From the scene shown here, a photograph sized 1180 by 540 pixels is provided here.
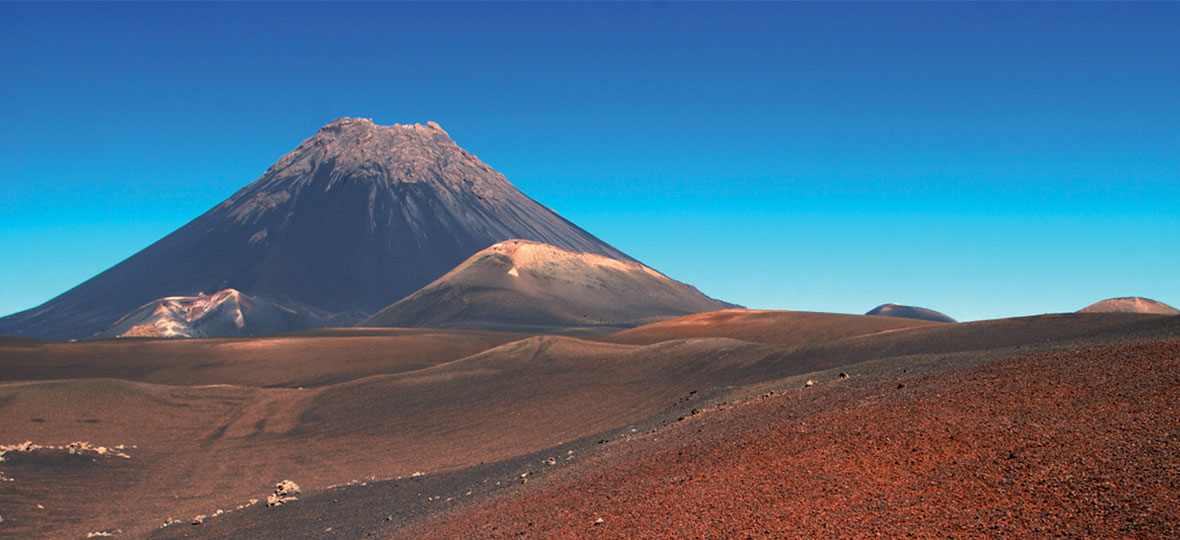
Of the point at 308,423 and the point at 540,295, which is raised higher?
the point at 540,295

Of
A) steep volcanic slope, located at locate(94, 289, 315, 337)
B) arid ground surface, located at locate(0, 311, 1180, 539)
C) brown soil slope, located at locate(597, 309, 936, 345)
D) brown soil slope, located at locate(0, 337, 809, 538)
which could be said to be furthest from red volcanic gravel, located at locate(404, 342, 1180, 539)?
steep volcanic slope, located at locate(94, 289, 315, 337)

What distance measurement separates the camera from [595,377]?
3569 centimetres

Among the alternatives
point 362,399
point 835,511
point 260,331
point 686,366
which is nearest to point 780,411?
point 835,511

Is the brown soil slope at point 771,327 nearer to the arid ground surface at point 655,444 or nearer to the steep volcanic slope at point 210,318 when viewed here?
the arid ground surface at point 655,444

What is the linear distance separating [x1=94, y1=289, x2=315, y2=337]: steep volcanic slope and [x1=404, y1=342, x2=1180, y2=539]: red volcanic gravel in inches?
5181

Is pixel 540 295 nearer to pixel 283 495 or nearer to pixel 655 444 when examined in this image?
pixel 283 495

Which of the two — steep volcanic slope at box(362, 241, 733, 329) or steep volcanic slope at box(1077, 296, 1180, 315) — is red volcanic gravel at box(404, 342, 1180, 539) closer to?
steep volcanic slope at box(362, 241, 733, 329)

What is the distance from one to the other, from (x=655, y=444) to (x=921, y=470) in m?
6.22

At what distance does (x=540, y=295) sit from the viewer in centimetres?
14088

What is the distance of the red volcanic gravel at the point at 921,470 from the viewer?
8773 mm

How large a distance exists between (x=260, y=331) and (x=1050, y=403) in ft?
478

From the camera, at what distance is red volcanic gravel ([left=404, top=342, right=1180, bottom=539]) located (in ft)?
28.8

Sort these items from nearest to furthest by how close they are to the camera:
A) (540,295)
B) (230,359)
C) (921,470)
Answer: (921,470)
(230,359)
(540,295)

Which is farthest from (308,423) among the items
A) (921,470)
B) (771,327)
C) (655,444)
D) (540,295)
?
(540,295)
